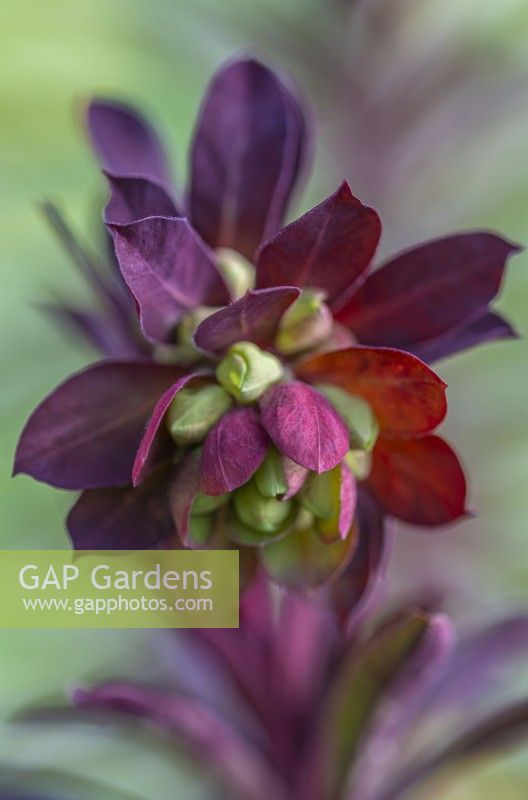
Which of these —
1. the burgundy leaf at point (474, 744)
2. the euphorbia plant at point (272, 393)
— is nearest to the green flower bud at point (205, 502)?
the euphorbia plant at point (272, 393)

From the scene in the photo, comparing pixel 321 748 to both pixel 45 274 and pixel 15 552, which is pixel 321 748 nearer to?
pixel 15 552

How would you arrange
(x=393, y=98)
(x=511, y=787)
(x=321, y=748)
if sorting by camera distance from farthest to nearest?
(x=393, y=98)
(x=511, y=787)
(x=321, y=748)

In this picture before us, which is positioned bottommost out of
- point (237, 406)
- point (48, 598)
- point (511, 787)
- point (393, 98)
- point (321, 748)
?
point (511, 787)

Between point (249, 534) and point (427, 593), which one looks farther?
point (427, 593)

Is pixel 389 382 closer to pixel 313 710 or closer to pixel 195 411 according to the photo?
pixel 195 411

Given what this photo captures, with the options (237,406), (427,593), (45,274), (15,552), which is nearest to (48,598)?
(15,552)

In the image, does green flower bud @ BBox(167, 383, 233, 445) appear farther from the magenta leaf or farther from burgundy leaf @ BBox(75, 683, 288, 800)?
burgundy leaf @ BBox(75, 683, 288, 800)

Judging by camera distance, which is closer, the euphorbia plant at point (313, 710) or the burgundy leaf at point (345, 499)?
the burgundy leaf at point (345, 499)

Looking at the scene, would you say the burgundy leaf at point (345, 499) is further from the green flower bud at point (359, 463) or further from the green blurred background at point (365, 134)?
the green blurred background at point (365, 134)
